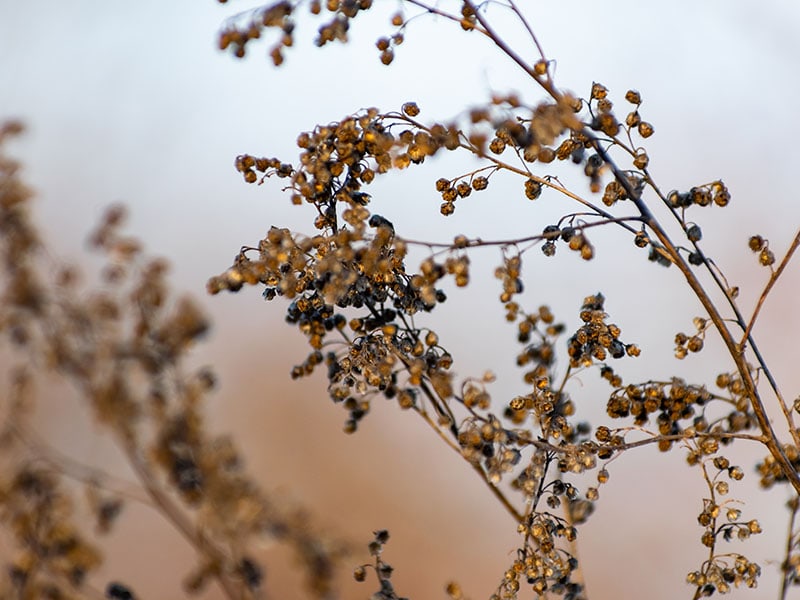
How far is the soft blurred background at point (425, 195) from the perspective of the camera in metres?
1.21

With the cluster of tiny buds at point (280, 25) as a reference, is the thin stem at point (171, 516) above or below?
below

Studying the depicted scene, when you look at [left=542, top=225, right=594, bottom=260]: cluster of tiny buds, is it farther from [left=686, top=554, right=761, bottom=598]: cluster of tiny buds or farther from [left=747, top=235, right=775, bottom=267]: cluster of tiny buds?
[left=686, top=554, right=761, bottom=598]: cluster of tiny buds

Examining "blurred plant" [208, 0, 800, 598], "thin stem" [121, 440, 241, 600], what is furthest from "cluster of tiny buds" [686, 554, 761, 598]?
"thin stem" [121, 440, 241, 600]

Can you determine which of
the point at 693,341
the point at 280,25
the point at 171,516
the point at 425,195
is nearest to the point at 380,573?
the point at 171,516

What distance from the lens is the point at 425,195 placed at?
128 centimetres

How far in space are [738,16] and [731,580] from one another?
89cm

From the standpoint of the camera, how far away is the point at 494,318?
1.29m

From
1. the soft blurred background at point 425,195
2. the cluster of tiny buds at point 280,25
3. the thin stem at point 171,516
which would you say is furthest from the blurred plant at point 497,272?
the soft blurred background at point 425,195

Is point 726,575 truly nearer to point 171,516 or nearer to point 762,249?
point 762,249

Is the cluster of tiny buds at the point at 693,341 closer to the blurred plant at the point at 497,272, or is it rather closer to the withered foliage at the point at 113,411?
the blurred plant at the point at 497,272

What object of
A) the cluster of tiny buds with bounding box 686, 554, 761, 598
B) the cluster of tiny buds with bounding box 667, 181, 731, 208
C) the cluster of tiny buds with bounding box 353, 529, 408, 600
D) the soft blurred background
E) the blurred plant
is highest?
the soft blurred background

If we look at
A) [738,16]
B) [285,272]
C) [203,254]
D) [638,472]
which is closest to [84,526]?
[203,254]

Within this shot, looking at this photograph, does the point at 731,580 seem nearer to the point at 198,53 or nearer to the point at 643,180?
the point at 643,180

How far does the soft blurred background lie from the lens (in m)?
1.21
